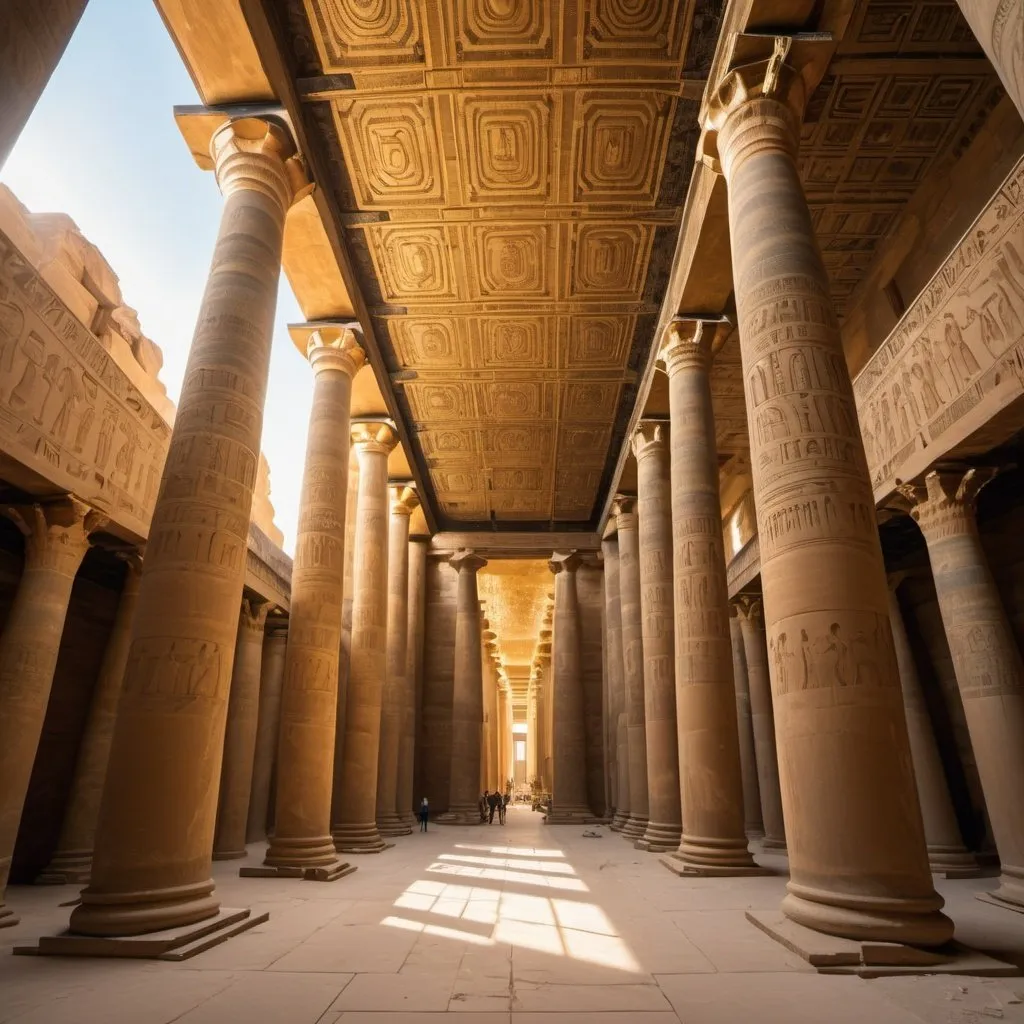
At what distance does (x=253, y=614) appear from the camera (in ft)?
55.7

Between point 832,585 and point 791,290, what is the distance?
9.89 ft

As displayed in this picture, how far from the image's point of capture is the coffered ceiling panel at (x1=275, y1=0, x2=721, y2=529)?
400 inches

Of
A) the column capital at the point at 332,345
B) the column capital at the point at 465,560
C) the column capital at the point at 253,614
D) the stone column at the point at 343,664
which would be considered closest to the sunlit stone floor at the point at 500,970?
the column capital at the point at 253,614

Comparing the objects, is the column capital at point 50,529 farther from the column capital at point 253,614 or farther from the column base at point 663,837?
the column base at point 663,837

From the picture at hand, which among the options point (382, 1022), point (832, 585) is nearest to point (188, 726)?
point (382, 1022)

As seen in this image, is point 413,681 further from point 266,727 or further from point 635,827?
point 635,827

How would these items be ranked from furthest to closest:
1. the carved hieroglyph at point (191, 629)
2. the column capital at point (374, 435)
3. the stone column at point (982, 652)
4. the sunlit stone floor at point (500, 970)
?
the column capital at point (374, 435) < the stone column at point (982, 652) < the carved hieroglyph at point (191, 629) < the sunlit stone floor at point (500, 970)

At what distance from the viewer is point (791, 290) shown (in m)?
7.12

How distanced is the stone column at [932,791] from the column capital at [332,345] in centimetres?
1052

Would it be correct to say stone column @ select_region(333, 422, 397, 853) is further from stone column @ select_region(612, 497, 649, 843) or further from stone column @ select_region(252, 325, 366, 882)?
stone column @ select_region(612, 497, 649, 843)

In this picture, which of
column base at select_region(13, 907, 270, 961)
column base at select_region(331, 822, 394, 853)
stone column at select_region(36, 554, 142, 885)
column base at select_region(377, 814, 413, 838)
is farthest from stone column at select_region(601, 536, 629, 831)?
column base at select_region(13, 907, 270, 961)

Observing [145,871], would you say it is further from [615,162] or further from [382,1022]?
[615,162]

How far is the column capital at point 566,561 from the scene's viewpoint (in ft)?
83.7

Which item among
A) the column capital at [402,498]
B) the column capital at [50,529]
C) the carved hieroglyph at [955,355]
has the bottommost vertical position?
the column capital at [50,529]
